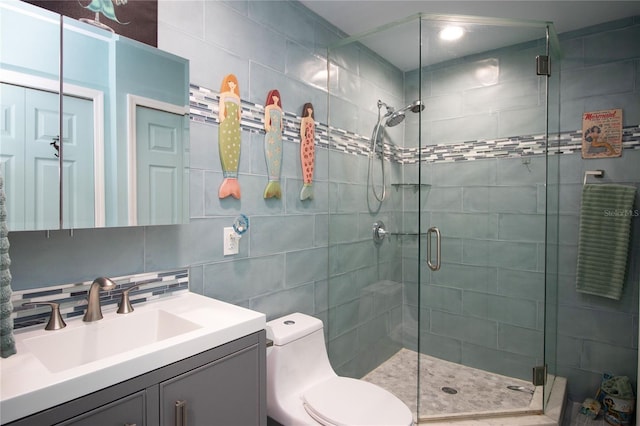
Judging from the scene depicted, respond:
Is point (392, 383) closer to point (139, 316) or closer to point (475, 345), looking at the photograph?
point (475, 345)

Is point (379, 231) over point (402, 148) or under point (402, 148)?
under

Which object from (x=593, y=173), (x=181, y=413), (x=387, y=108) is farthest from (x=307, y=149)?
(x=593, y=173)

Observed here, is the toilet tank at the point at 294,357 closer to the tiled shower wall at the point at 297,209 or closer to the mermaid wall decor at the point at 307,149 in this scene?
the tiled shower wall at the point at 297,209

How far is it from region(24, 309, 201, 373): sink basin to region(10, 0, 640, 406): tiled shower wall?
18 cm

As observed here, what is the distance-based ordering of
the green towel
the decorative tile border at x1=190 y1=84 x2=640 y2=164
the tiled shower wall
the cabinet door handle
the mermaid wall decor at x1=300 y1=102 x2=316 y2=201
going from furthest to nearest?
the green towel
the mermaid wall decor at x1=300 y1=102 x2=316 y2=201
the decorative tile border at x1=190 y1=84 x2=640 y2=164
the tiled shower wall
the cabinet door handle

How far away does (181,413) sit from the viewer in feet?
3.31

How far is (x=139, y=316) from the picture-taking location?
1309 millimetres

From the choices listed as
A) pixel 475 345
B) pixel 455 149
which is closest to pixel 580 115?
pixel 455 149

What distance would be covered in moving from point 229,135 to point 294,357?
112 cm

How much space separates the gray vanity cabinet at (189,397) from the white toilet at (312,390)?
34 cm

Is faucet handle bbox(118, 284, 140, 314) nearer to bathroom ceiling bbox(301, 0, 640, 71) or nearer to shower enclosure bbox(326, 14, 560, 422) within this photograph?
shower enclosure bbox(326, 14, 560, 422)

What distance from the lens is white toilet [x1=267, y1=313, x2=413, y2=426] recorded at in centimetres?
151

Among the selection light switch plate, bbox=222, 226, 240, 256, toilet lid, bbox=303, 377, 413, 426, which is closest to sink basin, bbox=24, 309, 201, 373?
light switch plate, bbox=222, 226, 240, 256

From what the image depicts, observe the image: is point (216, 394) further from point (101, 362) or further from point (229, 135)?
point (229, 135)
